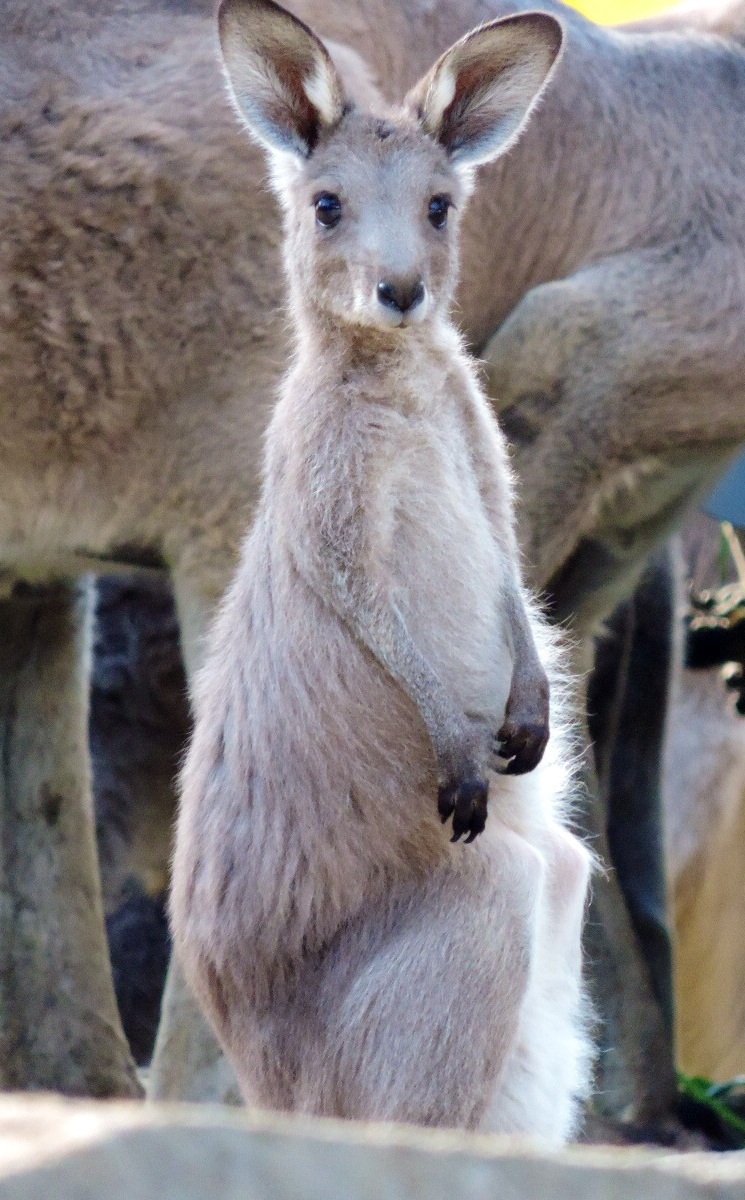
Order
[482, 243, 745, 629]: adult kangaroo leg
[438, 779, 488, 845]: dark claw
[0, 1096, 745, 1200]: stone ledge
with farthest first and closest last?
1. [482, 243, 745, 629]: adult kangaroo leg
2. [438, 779, 488, 845]: dark claw
3. [0, 1096, 745, 1200]: stone ledge

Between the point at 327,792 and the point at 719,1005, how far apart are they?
12.4ft

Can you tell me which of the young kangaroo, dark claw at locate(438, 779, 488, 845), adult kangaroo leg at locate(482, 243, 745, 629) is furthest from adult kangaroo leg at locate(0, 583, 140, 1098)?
dark claw at locate(438, 779, 488, 845)

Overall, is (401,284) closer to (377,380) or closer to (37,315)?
(377,380)

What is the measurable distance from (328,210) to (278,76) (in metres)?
0.29

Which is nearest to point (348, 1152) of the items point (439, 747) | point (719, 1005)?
point (439, 747)

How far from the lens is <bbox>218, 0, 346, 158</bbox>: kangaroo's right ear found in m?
2.90

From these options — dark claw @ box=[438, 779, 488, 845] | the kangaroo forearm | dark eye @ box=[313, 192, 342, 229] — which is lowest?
dark claw @ box=[438, 779, 488, 845]

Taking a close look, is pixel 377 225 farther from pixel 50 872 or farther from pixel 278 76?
pixel 50 872

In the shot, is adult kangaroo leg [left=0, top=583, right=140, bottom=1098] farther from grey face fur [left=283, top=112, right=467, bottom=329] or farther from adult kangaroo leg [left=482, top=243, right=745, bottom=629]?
grey face fur [left=283, top=112, right=467, bottom=329]

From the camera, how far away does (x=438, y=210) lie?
2869 millimetres

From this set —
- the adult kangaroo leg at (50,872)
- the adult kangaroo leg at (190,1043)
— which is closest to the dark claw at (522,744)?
the adult kangaroo leg at (190,1043)

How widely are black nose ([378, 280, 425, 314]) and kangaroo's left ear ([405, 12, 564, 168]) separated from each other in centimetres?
39

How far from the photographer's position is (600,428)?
14.8ft

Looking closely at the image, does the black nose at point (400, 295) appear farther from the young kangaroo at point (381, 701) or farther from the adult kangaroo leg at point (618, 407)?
the adult kangaroo leg at point (618, 407)
